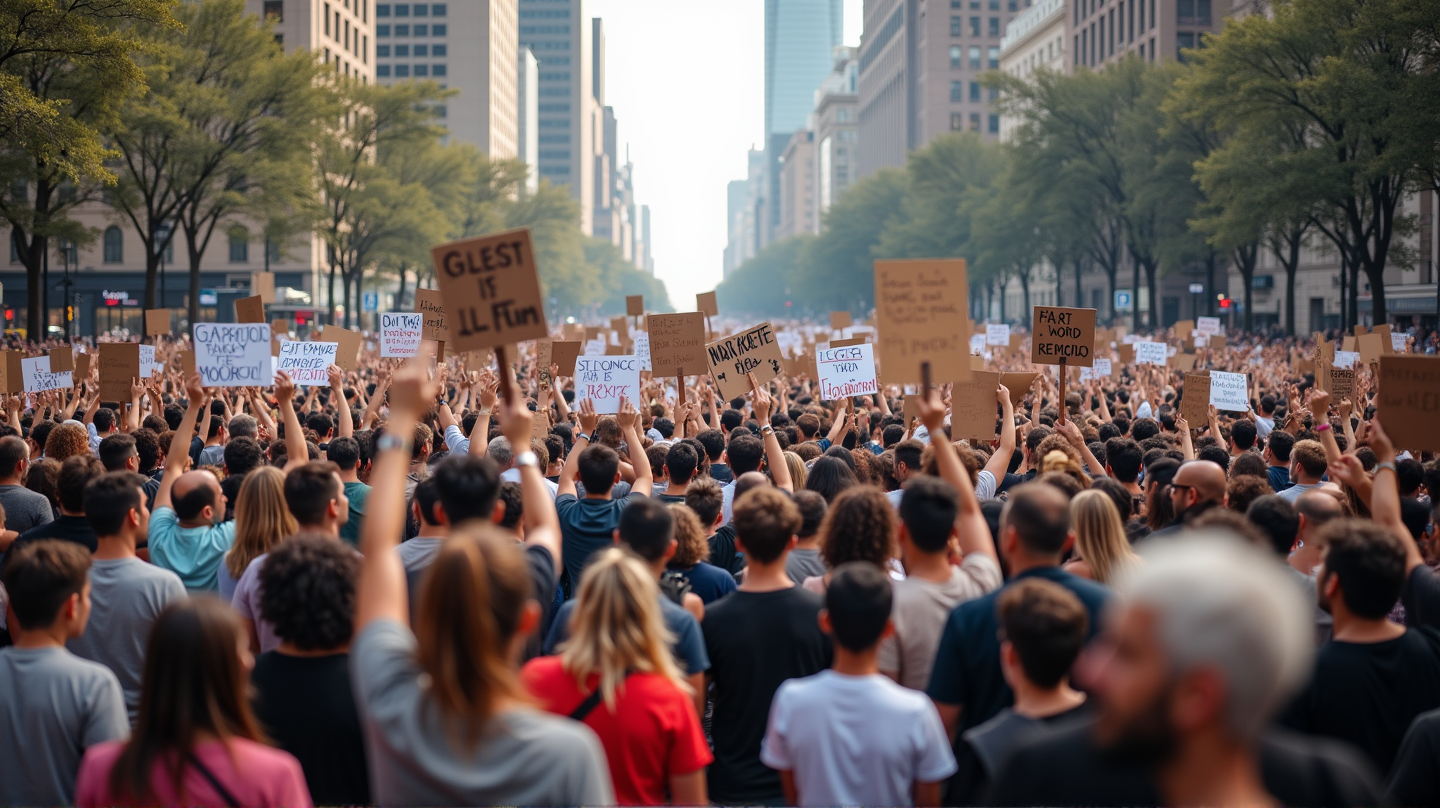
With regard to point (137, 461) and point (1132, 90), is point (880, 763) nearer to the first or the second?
point (137, 461)

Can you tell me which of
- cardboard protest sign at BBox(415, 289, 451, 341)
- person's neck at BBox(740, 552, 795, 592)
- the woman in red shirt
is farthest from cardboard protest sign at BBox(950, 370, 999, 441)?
the woman in red shirt

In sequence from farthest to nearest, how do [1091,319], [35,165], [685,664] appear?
[35,165]
[1091,319]
[685,664]

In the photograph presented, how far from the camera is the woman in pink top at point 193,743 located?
2.95 m

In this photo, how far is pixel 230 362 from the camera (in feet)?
30.7

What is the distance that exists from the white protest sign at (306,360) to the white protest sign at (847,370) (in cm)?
485

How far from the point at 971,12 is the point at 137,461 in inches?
5755

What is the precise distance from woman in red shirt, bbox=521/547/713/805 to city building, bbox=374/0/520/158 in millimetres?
133276

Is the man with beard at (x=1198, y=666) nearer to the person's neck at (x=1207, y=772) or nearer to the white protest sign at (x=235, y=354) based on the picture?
the person's neck at (x=1207, y=772)

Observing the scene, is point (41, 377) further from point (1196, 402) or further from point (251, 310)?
point (1196, 402)

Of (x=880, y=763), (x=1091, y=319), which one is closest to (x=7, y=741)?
(x=880, y=763)

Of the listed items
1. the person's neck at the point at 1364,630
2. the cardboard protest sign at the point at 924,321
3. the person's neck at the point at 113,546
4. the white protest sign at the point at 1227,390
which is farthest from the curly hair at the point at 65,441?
the white protest sign at the point at 1227,390

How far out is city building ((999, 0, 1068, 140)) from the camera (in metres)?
101

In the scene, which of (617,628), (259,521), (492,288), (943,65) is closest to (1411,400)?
(492,288)

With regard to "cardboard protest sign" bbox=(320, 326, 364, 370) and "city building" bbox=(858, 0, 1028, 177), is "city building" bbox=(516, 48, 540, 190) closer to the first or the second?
"city building" bbox=(858, 0, 1028, 177)
